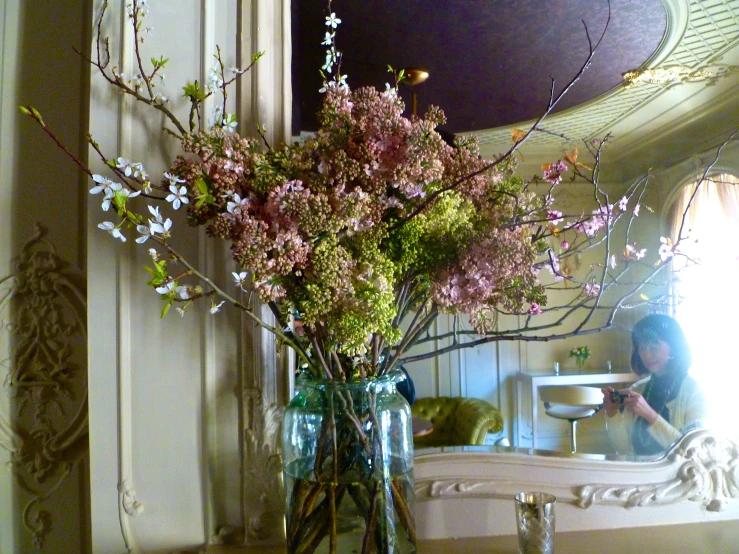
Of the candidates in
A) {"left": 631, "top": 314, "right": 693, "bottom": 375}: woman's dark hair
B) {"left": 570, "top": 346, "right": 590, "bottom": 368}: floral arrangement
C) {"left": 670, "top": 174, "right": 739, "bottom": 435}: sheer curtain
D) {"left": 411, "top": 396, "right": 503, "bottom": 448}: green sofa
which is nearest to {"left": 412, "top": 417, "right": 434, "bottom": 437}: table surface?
{"left": 411, "top": 396, "right": 503, "bottom": 448}: green sofa

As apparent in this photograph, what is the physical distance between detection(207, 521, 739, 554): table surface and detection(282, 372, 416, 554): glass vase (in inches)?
7.7

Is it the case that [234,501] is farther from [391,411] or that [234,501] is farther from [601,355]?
[601,355]

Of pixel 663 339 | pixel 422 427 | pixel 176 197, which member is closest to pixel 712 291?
pixel 663 339

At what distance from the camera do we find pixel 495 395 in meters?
0.87

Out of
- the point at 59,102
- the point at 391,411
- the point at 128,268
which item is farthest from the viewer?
the point at 59,102

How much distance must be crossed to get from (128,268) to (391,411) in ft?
1.57

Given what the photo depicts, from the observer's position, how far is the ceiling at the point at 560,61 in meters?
0.87

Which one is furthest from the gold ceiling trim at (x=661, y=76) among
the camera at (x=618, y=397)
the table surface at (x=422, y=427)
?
the table surface at (x=422, y=427)

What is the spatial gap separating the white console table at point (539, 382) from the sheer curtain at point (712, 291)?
160 millimetres

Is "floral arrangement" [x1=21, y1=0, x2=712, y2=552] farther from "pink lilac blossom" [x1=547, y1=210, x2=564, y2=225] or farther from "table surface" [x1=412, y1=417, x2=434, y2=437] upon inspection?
"table surface" [x1=412, y1=417, x2=434, y2=437]

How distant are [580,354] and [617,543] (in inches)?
12.4

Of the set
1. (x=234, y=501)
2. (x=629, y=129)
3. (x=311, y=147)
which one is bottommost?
(x=234, y=501)

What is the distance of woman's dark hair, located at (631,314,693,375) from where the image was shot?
2.94 ft

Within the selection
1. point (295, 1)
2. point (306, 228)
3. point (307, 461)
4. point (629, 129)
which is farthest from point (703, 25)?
point (307, 461)
